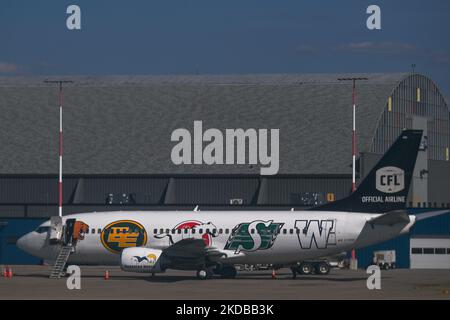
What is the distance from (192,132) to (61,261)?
37.0 m

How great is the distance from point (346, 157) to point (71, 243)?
37.1m

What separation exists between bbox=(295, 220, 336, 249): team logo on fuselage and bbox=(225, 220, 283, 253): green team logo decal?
4.46 feet

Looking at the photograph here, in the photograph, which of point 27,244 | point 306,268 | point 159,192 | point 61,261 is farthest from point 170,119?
point 61,261

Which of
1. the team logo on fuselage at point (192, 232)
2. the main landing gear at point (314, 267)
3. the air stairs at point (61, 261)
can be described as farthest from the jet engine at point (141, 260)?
the main landing gear at point (314, 267)

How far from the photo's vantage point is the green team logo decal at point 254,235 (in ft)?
209

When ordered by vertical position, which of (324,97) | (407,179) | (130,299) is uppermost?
(324,97)

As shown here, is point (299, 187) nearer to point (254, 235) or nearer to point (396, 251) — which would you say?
point (396, 251)

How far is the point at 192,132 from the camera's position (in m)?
101

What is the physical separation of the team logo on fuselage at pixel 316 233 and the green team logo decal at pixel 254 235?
53.5 inches

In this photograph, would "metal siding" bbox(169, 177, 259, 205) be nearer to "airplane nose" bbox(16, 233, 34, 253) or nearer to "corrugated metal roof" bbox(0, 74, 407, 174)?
"corrugated metal roof" bbox(0, 74, 407, 174)

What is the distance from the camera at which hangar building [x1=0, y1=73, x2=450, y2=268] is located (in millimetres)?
96938
